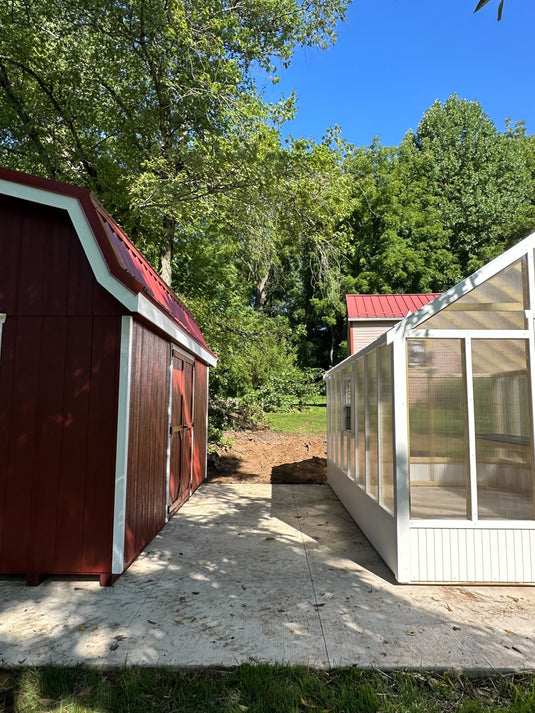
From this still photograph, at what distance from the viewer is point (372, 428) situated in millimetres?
5426

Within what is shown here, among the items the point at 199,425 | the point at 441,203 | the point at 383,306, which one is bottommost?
the point at 199,425

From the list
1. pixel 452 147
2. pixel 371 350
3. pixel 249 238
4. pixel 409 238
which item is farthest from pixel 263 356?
pixel 452 147

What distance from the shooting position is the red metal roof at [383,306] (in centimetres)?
1286

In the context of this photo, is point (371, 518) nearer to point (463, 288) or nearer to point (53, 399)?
point (463, 288)

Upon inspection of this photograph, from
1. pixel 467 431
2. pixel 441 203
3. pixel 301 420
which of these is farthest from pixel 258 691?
pixel 441 203

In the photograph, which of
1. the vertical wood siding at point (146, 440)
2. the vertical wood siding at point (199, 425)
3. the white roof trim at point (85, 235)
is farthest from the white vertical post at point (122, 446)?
the vertical wood siding at point (199, 425)

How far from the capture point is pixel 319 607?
3.70 meters

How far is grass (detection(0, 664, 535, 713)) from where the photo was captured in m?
2.45

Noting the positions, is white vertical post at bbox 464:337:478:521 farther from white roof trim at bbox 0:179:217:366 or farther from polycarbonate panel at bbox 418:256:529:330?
white roof trim at bbox 0:179:217:366

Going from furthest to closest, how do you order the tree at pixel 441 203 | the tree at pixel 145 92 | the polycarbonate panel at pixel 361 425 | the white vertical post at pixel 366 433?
1. the tree at pixel 441 203
2. the tree at pixel 145 92
3. the polycarbonate panel at pixel 361 425
4. the white vertical post at pixel 366 433

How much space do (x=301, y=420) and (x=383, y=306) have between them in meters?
5.64

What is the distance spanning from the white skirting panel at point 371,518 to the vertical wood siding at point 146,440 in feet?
8.24

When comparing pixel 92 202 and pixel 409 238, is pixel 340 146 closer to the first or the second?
pixel 92 202

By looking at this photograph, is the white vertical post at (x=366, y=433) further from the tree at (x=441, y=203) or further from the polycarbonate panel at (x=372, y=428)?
the tree at (x=441, y=203)
